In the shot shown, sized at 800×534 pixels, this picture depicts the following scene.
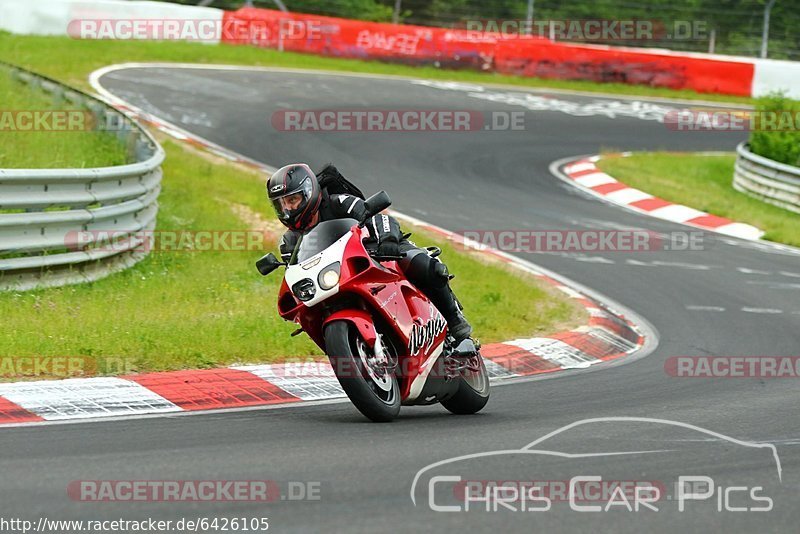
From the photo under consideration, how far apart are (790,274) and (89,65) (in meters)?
15.3

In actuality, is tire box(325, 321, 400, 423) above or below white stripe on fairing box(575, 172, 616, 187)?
above

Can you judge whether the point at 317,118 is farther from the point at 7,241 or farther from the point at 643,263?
the point at 7,241

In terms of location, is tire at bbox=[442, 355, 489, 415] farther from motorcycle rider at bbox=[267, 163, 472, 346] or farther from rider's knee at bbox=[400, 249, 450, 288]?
rider's knee at bbox=[400, 249, 450, 288]

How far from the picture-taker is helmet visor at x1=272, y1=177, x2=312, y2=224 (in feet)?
22.1

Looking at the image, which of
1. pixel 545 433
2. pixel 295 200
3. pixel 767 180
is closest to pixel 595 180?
pixel 767 180

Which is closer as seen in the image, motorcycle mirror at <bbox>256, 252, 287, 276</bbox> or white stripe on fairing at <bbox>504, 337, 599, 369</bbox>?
motorcycle mirror at <bbox>256, 252, 287, 276</bbox>

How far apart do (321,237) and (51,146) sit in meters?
8.08

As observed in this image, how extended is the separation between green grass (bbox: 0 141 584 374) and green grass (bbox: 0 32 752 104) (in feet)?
32.7

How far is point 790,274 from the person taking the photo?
14.5 meters

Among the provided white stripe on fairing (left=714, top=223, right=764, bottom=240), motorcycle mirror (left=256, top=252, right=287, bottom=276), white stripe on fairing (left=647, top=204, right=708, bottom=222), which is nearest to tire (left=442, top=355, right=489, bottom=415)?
motorcycle mirror (left=256, top=252, right=287, bottom=276)

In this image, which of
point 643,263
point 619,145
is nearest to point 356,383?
point 643,263

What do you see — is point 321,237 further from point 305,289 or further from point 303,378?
point 303,378

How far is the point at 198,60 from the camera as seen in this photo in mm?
26734

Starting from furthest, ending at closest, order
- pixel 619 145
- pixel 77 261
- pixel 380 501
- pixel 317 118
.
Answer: pixel 619 145, pixel 317 118, pixel 77 261, pixel 380 501
